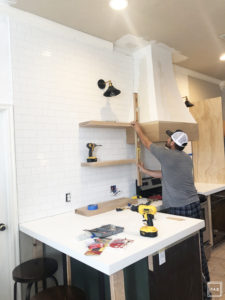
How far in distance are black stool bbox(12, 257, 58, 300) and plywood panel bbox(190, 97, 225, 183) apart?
2.89m

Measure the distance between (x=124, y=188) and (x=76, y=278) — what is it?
4.31 ft

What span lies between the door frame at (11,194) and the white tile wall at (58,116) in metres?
0.06

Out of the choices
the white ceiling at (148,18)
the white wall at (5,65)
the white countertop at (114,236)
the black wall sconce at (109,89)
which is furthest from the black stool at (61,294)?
the white ceiling at (148,18)

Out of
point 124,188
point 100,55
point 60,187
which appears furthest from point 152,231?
point 100,55

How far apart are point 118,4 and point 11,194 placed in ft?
6.66

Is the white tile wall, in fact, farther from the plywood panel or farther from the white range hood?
the plywood panel

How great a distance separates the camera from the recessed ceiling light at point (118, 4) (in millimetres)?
2266

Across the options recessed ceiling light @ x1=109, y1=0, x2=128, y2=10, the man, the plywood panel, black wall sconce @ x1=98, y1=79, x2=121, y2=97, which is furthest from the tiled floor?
recessed ceiling light @ x1=109, y1=0, x2=128, y2=10

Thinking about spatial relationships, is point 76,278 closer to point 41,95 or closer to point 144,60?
point 41,95

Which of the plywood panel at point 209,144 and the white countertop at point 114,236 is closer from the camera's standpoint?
the white countertop at point 114,236

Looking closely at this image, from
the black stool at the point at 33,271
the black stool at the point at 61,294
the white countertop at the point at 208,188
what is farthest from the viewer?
the white countertop at the point at 208,188

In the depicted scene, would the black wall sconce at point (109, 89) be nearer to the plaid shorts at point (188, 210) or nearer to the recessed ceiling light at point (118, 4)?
the recessed ceiling light at point (118, 4)

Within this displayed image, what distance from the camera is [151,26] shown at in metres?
2.79

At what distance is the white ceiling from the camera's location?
2.35 metres
